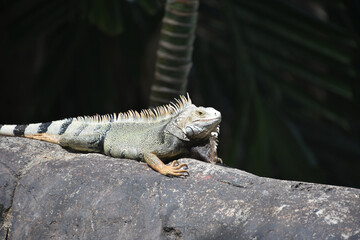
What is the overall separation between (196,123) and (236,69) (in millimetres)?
2428

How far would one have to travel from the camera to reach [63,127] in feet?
15.4

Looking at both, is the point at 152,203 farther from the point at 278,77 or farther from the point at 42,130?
the point at 278,77

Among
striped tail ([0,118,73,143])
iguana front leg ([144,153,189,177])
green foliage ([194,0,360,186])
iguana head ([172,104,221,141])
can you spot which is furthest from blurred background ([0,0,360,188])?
iguana front leg ([144,153,189,177])

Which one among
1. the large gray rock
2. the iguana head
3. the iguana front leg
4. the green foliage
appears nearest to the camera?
the large gray rock

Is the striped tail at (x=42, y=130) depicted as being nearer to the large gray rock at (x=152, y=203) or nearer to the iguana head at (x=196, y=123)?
the large gray rock at (x=152, y=203)

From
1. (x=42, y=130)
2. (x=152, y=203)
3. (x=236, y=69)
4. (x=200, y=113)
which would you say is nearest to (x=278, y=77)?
(x=236, y=69)

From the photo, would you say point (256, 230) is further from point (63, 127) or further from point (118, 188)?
point (63, 127)

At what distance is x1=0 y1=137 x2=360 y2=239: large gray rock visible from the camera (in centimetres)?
326

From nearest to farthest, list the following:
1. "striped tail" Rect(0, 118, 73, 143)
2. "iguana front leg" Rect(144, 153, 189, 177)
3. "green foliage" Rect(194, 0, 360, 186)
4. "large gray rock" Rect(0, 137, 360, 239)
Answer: "large gray rock" Rect(0, 137, 360, 239) < "iguana front leg" Rect(144, 153, 189, 177) < "striped tail" Rect(0, 118, 73, 143) < "green foliage" Rect(194, 0, 360, 186)

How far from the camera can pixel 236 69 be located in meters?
6.43

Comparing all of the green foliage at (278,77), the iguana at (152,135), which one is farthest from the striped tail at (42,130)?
the green foliage at (278,77)

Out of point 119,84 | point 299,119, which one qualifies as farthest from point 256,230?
point 119,84

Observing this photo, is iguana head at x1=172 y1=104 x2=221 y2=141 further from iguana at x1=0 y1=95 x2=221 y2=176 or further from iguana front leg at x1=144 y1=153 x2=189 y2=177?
iguana front leg at x1=144 y1=153 x2=189 y2=177

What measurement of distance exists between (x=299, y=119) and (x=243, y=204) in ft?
13.2
